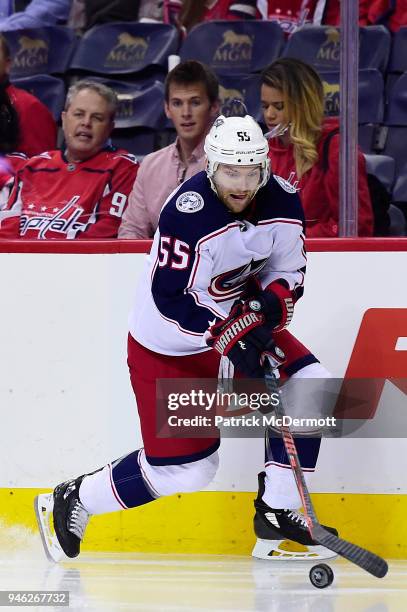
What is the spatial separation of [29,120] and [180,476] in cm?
158

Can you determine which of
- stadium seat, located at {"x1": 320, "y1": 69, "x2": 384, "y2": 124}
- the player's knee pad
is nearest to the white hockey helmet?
the player's knee pad

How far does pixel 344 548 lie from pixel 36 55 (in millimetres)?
2871

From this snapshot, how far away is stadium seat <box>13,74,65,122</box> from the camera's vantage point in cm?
472

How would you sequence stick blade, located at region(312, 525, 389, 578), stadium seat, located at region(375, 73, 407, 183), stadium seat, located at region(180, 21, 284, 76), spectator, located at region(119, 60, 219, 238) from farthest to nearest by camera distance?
stadium seat, located at region(180, 21, 284, 76)
stadium seat, located at region(375, 73, 407, 183)
spectator, located at region(119, 60, 219, 238)
stick blade, located at region(312, 525, 389, 578)

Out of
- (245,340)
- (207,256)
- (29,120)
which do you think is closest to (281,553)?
(245,340)

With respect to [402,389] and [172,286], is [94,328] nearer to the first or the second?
[172,286]

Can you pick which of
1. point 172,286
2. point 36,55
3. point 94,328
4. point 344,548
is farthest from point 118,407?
point 36,55

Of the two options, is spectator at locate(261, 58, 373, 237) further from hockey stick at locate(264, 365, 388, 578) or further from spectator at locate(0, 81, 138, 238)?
hockey stick at locate(264, 365, 388, 578)

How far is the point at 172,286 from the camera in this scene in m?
2.78

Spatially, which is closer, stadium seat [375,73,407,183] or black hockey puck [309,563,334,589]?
black hockey puck [309,563,334,589]

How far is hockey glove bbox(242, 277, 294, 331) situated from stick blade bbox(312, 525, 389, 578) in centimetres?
50

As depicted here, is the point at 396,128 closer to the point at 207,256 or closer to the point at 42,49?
the point at 42,49

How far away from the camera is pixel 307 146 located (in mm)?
3336

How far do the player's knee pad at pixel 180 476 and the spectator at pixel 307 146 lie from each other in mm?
757
